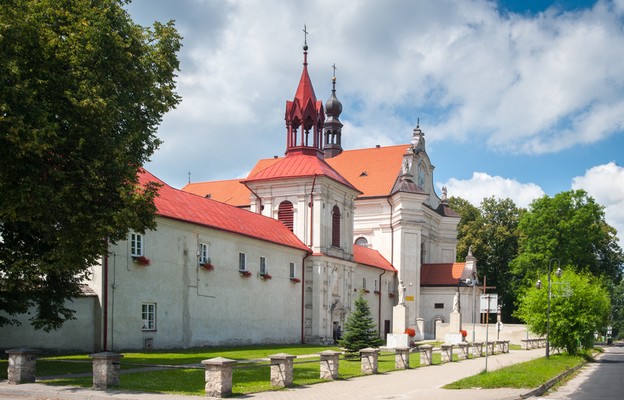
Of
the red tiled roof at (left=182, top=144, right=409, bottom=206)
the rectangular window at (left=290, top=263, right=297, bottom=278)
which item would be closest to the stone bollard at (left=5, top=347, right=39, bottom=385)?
the rectangular window at (left=290, top=263, right=297, bottom=278)

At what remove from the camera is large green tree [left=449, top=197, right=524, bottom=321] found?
251 ft

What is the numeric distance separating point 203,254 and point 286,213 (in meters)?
13.8

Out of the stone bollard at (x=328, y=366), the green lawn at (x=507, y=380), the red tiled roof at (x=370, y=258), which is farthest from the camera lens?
the red tiled roof at (x=370, y=258)

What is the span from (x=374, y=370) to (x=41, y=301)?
11.2 m

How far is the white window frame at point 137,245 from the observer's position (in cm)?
2891

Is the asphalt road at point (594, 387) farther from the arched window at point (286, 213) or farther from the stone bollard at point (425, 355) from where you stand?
the arched window at point (286, 213)

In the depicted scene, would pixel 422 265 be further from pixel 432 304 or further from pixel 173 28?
pixel 173 28

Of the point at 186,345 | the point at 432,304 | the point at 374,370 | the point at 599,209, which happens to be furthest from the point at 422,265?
the point at 374,370

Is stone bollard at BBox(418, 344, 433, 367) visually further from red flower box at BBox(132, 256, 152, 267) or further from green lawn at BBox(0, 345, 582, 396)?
red flower box at BBox(132, 256, 152, 267)

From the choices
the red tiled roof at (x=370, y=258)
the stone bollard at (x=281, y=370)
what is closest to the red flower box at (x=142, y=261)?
the stone bollard at (x=281, y=370)

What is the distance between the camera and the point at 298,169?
46781mm

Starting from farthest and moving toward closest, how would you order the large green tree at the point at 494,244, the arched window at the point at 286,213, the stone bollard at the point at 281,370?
the large green tree at the point at 494,244 → the arched window at the point at 286,213 → the stone bollard at the point at 281,370

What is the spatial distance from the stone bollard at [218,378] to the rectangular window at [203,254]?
58.4 ft

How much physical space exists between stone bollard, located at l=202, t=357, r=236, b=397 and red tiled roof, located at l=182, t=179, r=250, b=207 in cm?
4716
